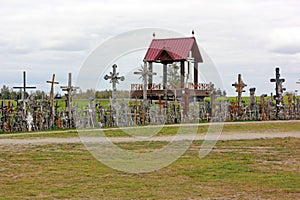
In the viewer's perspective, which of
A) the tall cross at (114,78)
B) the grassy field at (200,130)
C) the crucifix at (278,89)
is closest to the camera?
the grassy field at (200,130)

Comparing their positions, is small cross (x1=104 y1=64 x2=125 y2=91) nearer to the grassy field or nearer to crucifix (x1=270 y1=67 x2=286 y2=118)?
the grassy field

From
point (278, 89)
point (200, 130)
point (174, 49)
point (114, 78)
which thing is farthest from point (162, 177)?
point (174, 49)

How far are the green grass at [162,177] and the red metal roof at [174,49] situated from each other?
976 inches

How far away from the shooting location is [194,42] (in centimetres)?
4416

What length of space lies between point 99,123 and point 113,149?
1214 cm

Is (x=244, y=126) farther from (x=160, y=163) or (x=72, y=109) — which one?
(x=160, y=163)

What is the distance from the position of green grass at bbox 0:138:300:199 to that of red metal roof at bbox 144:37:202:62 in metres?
24.8

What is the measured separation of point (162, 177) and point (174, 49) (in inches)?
1238

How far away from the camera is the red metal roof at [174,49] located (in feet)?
138

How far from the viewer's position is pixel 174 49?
1699 inches

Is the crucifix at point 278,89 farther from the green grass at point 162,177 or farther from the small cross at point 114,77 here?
the green grass at point 162,177

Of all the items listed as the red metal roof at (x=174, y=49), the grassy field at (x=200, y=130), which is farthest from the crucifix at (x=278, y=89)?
the red metal roof at (x=174, y=49)

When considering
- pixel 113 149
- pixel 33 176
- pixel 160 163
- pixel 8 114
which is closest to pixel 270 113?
pixel 8 114

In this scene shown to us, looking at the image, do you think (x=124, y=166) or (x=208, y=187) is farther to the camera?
(x=124, y=166)
